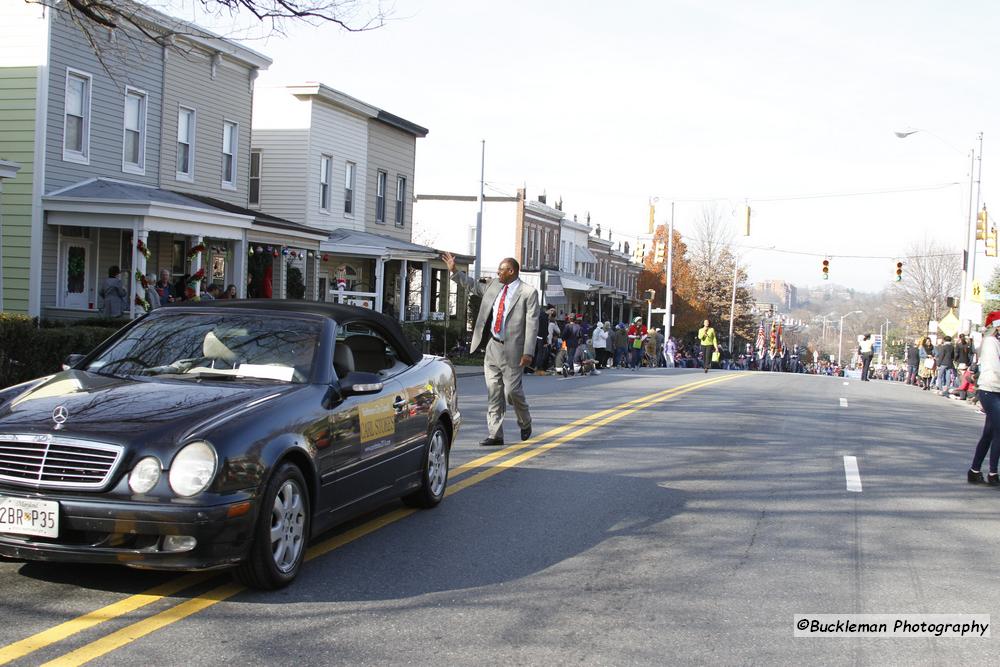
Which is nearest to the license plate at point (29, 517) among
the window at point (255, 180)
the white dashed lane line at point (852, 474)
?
the white dashed lane line at point (852, 474)

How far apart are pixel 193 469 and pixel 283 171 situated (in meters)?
28.6

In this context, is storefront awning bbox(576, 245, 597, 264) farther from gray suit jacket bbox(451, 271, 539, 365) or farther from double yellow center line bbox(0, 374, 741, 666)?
double yellow center line bbox(0, 374, 741, 666)

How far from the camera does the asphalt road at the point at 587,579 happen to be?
4914mm

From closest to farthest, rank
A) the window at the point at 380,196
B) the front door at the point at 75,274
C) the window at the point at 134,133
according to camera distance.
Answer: the front door at the point at 75,274
the window at the point at 134,133
the window at the point at 380,196

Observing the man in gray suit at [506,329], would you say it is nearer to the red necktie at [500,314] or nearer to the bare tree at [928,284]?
the red necktie at [500,314]

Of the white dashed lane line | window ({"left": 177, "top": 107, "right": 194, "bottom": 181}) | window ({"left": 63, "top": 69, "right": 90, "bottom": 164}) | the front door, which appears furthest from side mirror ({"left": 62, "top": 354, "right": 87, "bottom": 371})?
window ({"left": 177, "top": 107, "right": 194, "bottom": 181})

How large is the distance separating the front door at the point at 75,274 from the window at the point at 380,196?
1479cm

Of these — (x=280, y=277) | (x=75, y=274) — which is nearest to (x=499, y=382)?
(x=75, y=274)

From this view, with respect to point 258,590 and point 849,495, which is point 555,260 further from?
point 258,590

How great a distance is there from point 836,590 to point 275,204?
94.1 feet

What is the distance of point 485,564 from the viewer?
6516 millimetres

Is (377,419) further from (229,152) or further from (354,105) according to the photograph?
(354,105)

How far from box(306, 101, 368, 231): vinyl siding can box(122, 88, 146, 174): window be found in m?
8.85

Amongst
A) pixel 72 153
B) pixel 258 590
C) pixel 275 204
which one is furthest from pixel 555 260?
pixel 258 590
